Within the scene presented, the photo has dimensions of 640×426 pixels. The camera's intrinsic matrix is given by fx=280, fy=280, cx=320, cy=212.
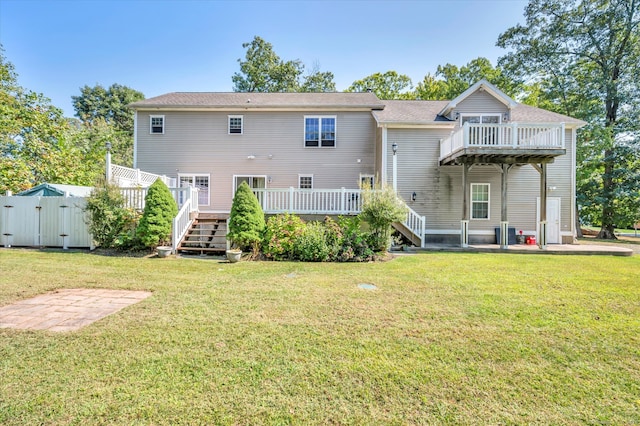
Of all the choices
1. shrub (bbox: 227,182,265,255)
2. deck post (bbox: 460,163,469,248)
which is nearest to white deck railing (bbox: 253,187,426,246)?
shrub (bbox: 227,182,265,255)

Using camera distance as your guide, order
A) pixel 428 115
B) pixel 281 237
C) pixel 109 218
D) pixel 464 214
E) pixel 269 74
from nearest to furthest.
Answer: pixel 281 237, pixel 109 218, pixel 464 214, pixel 428 115, pixel 269 74

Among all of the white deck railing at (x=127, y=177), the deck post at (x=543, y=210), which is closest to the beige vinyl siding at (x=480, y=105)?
the deck post at (x=543, y=210)

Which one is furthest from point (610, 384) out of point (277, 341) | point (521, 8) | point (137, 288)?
point (521, 8)

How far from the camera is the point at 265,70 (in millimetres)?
26781

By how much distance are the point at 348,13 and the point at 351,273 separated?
1213 cm

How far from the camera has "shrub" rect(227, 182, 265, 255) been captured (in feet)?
28.1

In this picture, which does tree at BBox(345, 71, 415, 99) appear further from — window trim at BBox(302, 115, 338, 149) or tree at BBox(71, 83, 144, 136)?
tree at BBox(71, 83, 144, 136)

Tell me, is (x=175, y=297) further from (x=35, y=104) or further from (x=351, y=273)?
(x=35, y=104)

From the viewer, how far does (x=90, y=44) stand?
1633 centimetres

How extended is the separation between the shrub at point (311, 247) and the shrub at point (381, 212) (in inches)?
65.6

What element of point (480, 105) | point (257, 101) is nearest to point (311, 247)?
point (257, 101)

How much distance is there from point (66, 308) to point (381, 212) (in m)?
7.56

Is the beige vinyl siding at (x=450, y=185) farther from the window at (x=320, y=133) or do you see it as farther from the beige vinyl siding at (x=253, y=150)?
the window at (x=320, y=133)

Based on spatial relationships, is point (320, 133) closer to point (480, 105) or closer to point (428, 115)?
A: point (428, 115)
